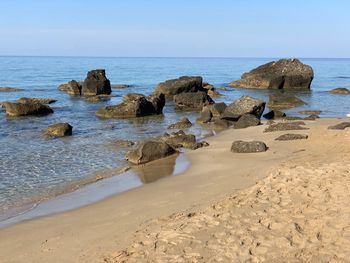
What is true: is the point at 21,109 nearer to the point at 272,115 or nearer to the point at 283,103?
the point at 272,115

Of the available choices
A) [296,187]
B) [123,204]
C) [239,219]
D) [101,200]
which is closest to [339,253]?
[239,219]

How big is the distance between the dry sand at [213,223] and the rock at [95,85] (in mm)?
30072

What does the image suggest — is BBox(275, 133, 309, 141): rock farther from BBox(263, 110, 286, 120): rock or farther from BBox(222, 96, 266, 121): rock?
BBox(263, 110, 286, 120): rock

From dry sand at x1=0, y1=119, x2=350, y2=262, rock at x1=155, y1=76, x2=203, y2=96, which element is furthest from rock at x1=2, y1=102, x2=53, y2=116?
dry sand at x1=0, y1=119, x2=350, y2=262

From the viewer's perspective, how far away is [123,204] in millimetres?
8812

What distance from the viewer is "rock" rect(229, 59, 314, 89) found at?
48281 millimetres

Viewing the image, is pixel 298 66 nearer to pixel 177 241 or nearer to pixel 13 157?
pixel 13 157

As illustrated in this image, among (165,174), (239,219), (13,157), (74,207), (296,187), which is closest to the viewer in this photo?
(239,219)

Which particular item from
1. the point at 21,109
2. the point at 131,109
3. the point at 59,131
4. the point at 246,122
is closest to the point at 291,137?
the point at 246,122

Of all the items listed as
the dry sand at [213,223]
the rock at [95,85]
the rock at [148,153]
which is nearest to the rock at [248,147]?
the rock at [148,153]

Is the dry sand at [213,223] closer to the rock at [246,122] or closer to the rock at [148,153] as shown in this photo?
the rock at [148,153]

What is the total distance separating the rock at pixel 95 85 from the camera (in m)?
39.8

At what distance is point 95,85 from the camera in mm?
39844

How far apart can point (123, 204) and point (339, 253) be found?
14.7ft
